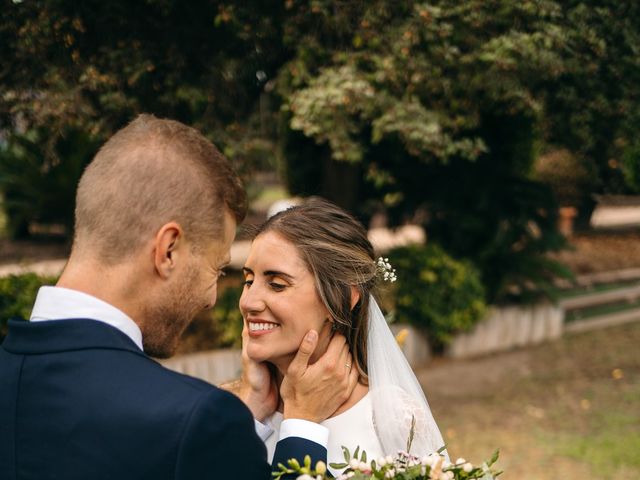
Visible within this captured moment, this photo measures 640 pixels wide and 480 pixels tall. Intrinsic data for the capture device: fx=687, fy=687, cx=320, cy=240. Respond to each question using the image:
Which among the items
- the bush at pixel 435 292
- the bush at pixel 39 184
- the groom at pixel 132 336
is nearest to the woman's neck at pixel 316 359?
the groom at pixel 132 336

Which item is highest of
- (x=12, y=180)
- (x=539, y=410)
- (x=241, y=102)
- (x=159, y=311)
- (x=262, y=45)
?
(x=262, y=45)

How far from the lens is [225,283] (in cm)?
932

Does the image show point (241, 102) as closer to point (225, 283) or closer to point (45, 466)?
point (225, 283)

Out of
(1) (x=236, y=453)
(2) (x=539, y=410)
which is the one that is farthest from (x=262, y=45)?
(1) (x=236, y=453)

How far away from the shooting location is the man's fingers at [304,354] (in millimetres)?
2396

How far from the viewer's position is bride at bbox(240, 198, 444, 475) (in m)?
2.52

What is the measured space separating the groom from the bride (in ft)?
2.72

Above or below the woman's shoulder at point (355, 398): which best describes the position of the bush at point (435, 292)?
below

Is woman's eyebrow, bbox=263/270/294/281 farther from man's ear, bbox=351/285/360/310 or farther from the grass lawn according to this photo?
the grass lawn

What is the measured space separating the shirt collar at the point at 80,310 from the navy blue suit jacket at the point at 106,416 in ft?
0.07

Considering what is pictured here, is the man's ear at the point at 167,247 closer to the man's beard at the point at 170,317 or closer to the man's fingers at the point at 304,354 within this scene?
the man's beard at the point at 170,317

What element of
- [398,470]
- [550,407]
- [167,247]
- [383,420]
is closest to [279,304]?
[383,420]

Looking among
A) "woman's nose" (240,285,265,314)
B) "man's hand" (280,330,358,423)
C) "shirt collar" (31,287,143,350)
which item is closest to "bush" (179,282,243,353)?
Result: "woman's nose" (240,285,265,314)

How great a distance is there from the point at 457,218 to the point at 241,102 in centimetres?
336
